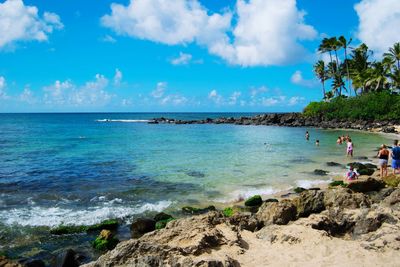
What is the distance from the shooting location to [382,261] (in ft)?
26.6

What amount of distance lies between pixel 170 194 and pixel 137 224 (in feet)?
20.0

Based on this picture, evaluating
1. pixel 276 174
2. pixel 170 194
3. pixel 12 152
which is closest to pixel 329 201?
pixel 170 194

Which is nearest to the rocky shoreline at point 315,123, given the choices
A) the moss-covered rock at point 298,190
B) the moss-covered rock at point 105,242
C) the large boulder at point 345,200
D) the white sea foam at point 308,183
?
the white sea foam at point 308,183

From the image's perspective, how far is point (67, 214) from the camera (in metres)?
16.4

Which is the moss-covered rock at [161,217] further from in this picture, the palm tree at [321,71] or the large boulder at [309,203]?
the palm tree at [321,71]

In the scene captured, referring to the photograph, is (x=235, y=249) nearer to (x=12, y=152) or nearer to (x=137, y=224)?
(x=137, y=224)

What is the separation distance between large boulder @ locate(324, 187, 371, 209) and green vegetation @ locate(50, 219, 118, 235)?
342 inches

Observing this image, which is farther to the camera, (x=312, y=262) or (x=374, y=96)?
(x=374, y=96)

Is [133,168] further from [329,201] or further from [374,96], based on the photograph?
[374,96]

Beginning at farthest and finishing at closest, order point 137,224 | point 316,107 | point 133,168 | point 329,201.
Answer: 1. point 316,107
2. point 133,168
3. point 137,224
4. point 329,201

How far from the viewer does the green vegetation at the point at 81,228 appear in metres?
13.9

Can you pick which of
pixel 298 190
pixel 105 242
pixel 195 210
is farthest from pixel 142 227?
pixel 298 190

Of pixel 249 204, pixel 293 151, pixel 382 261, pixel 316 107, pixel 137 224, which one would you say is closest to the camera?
pixel 382 261

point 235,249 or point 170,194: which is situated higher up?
point 235,249
